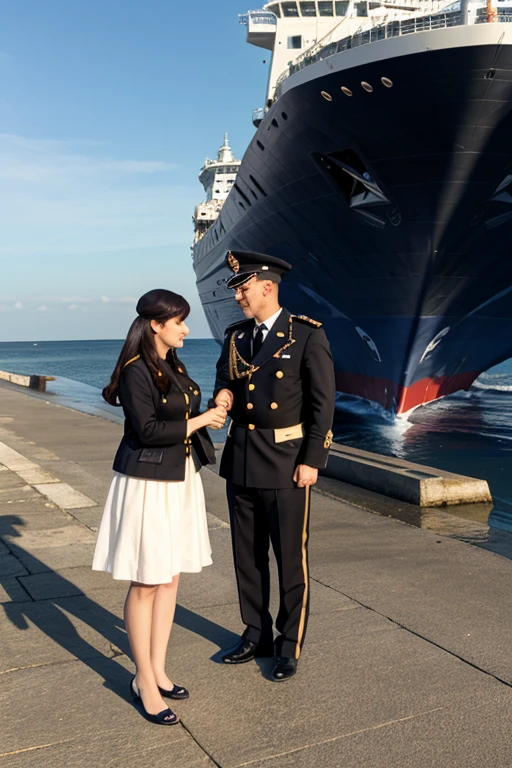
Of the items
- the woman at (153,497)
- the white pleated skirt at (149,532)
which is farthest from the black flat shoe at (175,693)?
the white pleated skirt at (149,532)

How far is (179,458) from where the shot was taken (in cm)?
304

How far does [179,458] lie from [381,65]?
11842 millimetres

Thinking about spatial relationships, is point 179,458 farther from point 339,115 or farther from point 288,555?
point 339,115

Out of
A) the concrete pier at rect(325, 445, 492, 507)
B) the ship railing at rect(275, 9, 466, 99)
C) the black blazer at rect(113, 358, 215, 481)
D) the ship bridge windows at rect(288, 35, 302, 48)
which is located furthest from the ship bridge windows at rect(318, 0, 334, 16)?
the black blazer at rect(113, 358, 215, 481)

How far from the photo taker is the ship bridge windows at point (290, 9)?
23927 mm

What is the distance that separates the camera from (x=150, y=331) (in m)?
3.06

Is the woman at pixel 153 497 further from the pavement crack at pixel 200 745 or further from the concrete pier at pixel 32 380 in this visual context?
the concrete pier at pixel 32 380

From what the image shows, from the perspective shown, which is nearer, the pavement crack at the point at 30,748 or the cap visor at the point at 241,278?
the pavement crack at the point at 30,748

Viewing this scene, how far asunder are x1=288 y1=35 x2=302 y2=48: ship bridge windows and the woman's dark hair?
24.0 meters

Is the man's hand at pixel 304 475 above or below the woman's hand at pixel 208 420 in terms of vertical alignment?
below

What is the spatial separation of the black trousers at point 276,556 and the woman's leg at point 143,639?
26.2 inches

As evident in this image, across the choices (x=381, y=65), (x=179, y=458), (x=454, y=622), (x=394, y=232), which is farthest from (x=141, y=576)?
(x=394, y=232)

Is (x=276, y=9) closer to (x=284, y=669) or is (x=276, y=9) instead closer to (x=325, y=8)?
(x=325, y=8)

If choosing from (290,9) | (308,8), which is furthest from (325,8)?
(290,9)
